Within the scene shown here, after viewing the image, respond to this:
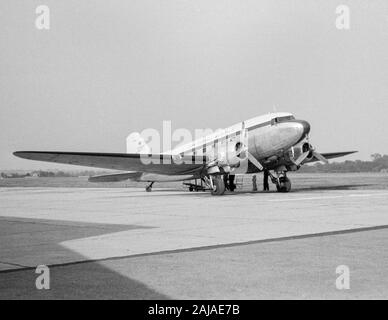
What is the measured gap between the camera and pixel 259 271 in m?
7.64

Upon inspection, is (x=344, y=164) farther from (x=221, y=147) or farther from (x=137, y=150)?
(x=221, y=147)

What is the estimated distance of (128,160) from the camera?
30906mm

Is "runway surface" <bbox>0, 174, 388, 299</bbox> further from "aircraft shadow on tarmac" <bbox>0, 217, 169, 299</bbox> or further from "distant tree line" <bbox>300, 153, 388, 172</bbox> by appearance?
"distant tree line" <bbox>300, 153, 388, 172</bbox>

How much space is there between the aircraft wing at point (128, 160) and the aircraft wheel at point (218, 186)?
1866 millimetres

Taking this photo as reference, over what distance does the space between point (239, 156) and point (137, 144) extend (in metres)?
18.0

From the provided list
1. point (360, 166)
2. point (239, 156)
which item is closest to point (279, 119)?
point (239, 156)

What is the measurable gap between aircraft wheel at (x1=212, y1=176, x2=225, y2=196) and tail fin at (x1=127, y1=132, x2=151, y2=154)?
16.8 m

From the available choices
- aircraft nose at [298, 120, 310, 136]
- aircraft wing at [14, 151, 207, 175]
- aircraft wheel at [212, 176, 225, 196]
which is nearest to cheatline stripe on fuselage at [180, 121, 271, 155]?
aircraft wing at [14, 151, 207, 175]

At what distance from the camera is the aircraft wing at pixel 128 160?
27.9 meters

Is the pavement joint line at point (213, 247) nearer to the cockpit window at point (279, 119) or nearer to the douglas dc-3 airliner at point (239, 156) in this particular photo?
the douglas dc-3 airliner at point (239, 156)

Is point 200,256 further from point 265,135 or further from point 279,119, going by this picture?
point 279,119

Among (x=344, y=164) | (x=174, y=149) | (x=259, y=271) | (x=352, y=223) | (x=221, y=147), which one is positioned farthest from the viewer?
(x=344, y=164)
